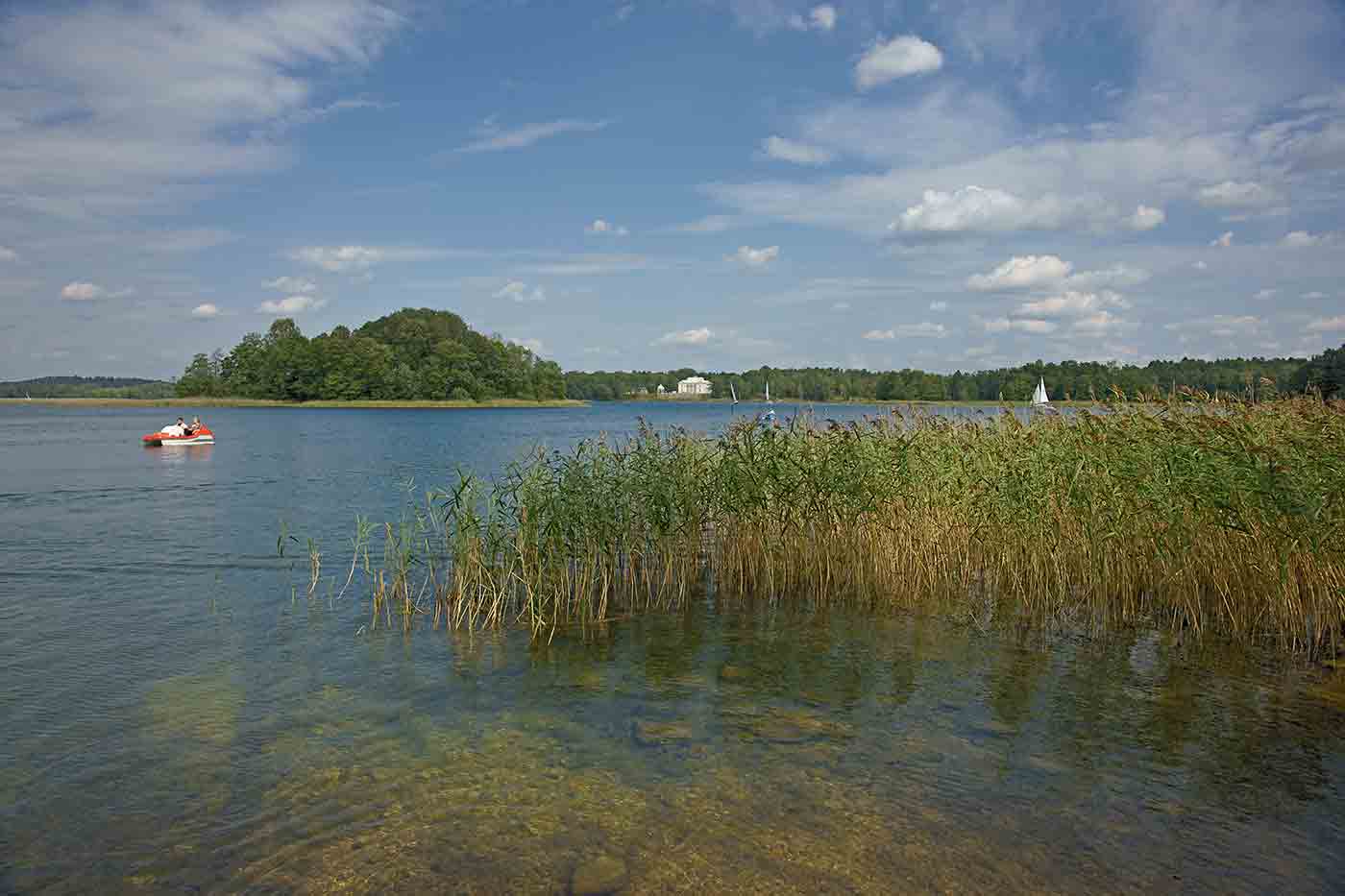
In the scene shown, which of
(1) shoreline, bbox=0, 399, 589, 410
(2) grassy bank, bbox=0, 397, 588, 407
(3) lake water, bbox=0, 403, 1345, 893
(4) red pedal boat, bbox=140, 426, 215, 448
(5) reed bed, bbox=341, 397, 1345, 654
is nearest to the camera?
(3) lake water, bbox=0, 403, 1345, 893

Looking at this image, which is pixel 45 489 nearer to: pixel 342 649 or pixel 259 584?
Answer: pixel 259 584

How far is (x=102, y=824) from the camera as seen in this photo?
22.7 feet

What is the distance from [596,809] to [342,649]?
630cm

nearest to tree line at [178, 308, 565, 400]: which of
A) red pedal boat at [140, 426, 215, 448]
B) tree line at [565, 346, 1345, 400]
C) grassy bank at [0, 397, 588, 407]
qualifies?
grassy bank at [0, 397, 588, 407]

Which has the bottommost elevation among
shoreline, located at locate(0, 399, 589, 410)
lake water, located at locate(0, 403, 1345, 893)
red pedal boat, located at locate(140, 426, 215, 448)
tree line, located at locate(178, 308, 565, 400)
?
lake water, located at locate(0, 403, 1345, 893)

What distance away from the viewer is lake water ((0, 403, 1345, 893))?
626 centimetres

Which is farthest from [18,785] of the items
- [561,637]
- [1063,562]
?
[1063,562]

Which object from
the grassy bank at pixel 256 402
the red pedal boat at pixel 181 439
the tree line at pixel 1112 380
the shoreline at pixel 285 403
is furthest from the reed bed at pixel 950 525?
the grassy bank at pixel 256 402

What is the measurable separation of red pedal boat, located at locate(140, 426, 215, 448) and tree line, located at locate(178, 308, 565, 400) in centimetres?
9393

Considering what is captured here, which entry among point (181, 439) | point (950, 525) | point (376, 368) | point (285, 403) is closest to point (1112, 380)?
point (950, 525)

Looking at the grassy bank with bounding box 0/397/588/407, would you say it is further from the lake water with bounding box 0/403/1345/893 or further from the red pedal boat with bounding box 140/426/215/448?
the lake water with bounding box 0/403/1345/893

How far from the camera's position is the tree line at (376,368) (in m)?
147

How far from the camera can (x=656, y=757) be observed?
8.20m

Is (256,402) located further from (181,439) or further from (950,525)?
(950,525)
